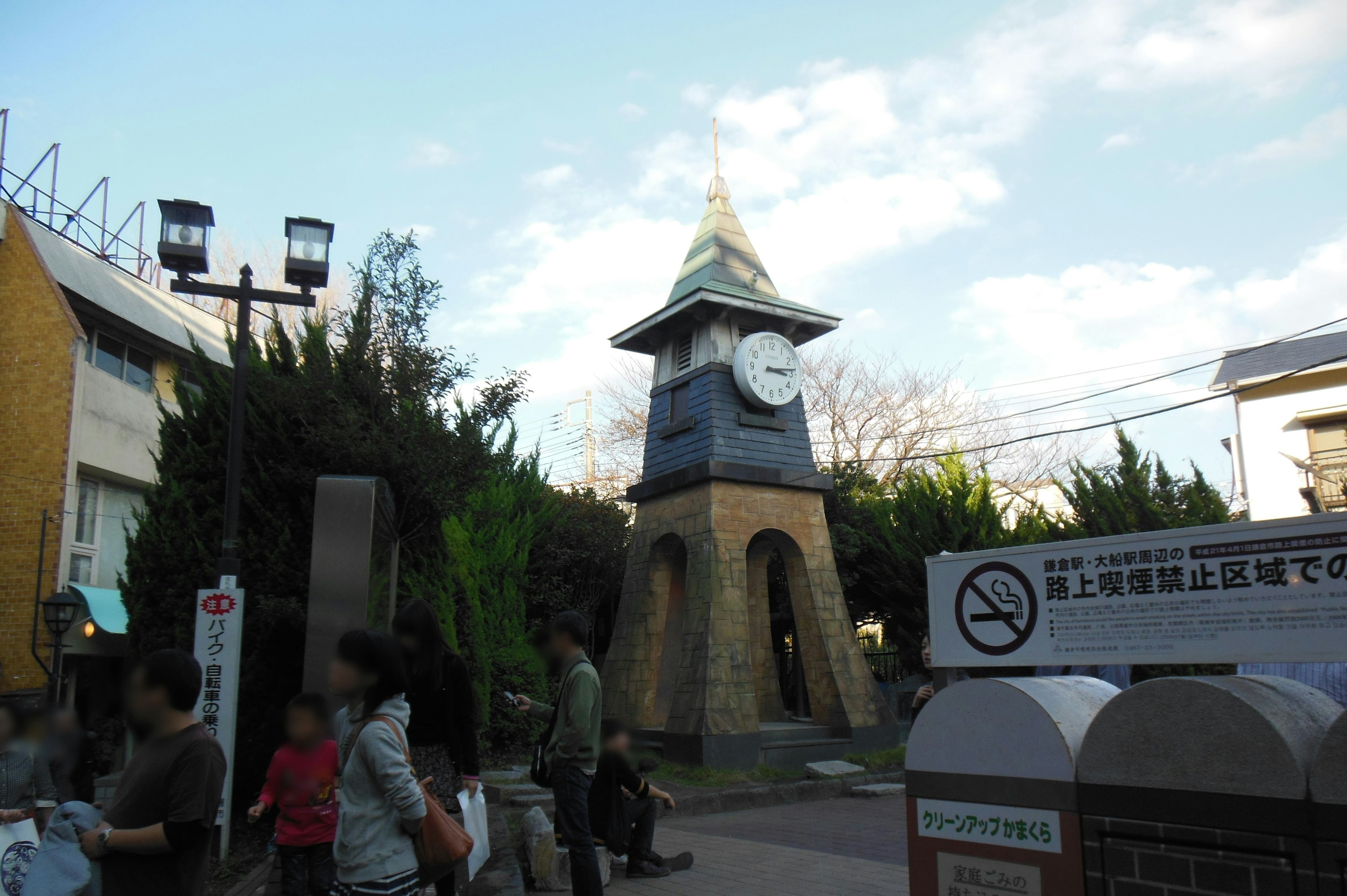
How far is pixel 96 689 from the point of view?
632 inches

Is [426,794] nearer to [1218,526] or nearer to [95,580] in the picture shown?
[1218,526]

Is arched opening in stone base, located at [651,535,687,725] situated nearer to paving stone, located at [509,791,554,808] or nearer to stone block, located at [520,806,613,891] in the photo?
paving stone, located at [509,791,554,808]

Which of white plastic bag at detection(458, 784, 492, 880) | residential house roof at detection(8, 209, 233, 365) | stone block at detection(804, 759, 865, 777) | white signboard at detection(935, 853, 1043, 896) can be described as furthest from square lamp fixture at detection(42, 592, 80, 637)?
white signboard at detection(935, 853, 1043, 896)

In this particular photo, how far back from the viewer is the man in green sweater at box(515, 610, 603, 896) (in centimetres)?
511

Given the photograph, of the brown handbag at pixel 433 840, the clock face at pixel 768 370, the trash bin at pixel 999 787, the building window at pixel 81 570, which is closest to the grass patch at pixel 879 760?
the clock face at pixel 768 370

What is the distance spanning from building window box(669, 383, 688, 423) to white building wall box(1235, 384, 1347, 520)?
50.5 ft

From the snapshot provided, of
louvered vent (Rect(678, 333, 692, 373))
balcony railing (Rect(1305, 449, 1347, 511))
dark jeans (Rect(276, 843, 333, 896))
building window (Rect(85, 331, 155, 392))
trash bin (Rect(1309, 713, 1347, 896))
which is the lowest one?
dark jeans (Rect(276, 843, 333, 896))

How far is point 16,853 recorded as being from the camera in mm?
4367

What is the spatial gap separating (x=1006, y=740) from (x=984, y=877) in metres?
0.56

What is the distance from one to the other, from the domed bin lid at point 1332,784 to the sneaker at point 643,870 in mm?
5228

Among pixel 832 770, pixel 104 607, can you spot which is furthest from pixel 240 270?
pixel 104 607

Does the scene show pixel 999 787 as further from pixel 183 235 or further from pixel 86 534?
pixel 86 534

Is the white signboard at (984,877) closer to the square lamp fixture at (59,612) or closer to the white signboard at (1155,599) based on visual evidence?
the white signboard at (1155,599)

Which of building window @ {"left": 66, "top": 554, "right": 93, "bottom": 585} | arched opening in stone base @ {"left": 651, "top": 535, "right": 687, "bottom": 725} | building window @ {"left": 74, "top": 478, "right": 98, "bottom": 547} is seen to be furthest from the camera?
building window @ {"left": 74, "top": 478, "right": 98, "bottom": 547}
